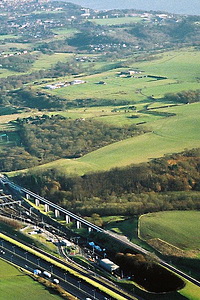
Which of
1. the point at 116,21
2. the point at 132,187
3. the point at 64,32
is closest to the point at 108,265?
the point at 132,187

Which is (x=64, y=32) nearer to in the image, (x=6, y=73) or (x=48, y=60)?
(x=48, y=60)

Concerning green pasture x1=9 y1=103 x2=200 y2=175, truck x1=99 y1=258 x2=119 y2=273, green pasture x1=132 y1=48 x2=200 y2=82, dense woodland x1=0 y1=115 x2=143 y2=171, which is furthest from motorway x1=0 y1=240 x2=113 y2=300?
green pasture x1=132 y1=48 x2=200 y2=82

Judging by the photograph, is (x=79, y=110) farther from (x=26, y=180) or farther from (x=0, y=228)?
(x=0, y=228)

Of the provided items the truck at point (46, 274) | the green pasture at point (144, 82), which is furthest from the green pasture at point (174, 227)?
the green pasture at point (144, 82)

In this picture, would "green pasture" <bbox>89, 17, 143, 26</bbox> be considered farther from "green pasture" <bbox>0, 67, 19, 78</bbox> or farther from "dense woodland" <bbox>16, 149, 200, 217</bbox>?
"dense woodland" <bbox>16, 149, 200, 217</bbox>

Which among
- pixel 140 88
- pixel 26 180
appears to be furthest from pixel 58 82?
pixel 26 180

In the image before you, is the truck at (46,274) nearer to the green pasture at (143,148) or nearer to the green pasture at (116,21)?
the green pasture at (143,148)

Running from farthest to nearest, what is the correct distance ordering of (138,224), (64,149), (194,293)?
(64,149), (138,224), (194,293)
